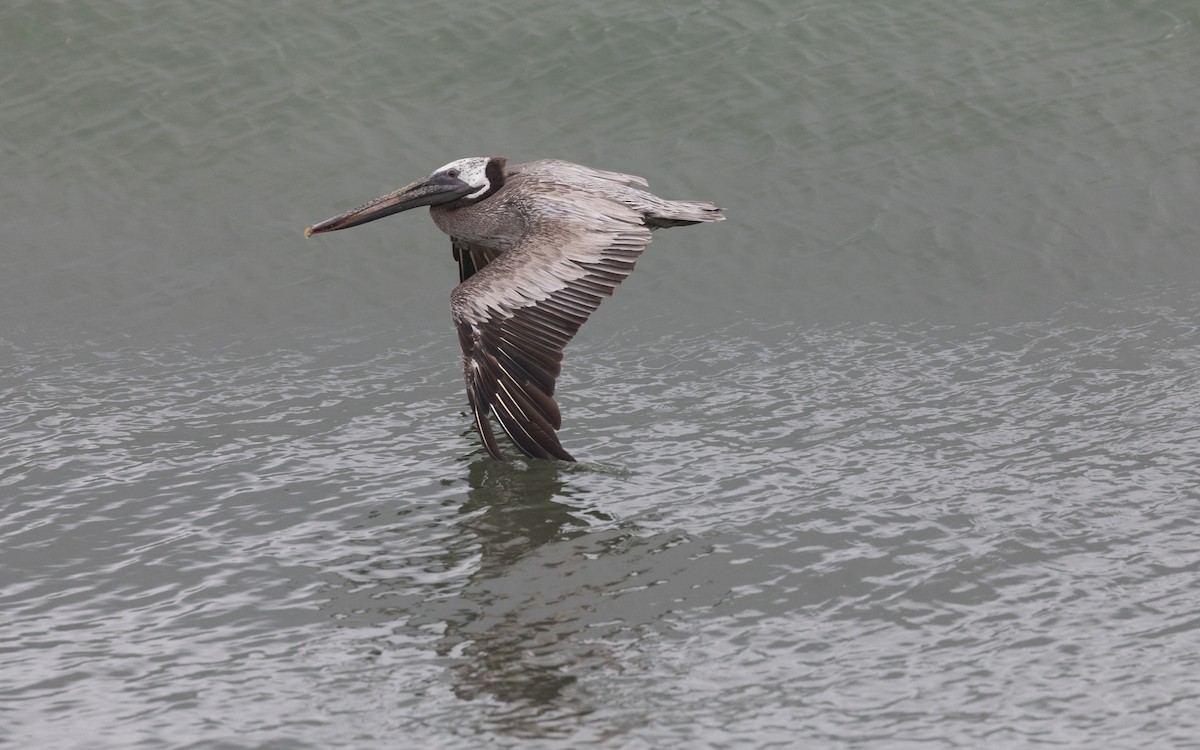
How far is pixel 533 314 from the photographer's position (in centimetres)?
776

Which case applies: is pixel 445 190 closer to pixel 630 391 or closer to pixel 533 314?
pixel 630 391

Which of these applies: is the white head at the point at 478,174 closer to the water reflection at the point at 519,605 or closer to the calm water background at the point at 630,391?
the calm water background at the point at 630,391

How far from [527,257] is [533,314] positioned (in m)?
0.48

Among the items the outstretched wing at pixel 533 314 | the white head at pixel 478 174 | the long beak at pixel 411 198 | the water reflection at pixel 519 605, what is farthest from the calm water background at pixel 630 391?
the white head at pixel 478 174

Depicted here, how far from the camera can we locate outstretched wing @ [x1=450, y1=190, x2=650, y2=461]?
7.47 metres

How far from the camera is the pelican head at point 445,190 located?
30.4 ft

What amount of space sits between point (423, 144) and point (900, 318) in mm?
4276

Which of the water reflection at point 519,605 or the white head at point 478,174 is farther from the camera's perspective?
the white head at point 478,174

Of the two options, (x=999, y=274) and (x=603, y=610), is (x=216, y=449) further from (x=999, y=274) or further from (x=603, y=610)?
(x=999, y=274)

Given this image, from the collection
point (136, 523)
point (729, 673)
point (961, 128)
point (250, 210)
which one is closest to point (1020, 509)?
point (729, 673)

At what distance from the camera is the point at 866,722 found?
5285 mm

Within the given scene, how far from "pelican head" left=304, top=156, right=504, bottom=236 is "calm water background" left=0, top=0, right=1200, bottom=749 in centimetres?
104

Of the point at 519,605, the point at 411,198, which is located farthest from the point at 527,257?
the point at 519,605

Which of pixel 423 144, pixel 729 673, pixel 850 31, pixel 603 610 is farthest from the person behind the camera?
pixel 850 31
